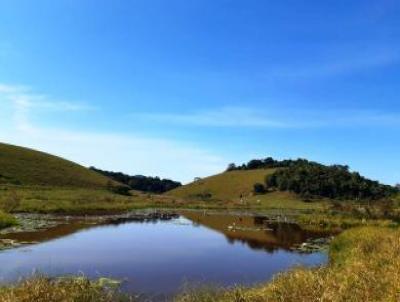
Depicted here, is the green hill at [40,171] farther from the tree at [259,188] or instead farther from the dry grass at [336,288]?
the dry grass at [336,288]

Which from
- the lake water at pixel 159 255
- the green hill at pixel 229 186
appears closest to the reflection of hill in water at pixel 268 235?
the lake water at pixel 159 255

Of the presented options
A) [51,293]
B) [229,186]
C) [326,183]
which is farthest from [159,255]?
[229,186]

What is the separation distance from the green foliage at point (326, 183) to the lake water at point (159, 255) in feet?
288

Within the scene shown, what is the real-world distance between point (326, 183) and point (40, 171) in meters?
73.7

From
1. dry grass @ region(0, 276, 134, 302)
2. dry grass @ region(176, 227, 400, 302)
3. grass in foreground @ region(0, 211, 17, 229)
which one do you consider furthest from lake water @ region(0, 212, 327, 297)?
dry grass @ region(0, 276, 134, 302)

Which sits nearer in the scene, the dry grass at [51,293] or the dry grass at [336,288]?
the dry grass at [51,293]

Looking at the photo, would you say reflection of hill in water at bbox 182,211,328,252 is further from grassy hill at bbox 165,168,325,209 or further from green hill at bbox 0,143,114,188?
grassy hill at bbox 165,168,325,209

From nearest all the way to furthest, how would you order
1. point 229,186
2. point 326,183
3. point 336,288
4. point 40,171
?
1. point 336,288
2. point 40,171
3. point 326,183
4. point 229,186

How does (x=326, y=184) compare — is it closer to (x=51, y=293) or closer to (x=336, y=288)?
(x=336, y=288)

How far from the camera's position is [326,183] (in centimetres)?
14912

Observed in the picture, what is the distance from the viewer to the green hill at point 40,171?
122 m

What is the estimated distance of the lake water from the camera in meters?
28.3

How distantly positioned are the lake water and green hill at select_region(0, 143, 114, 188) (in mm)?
68250

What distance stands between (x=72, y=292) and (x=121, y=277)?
11028 mm
